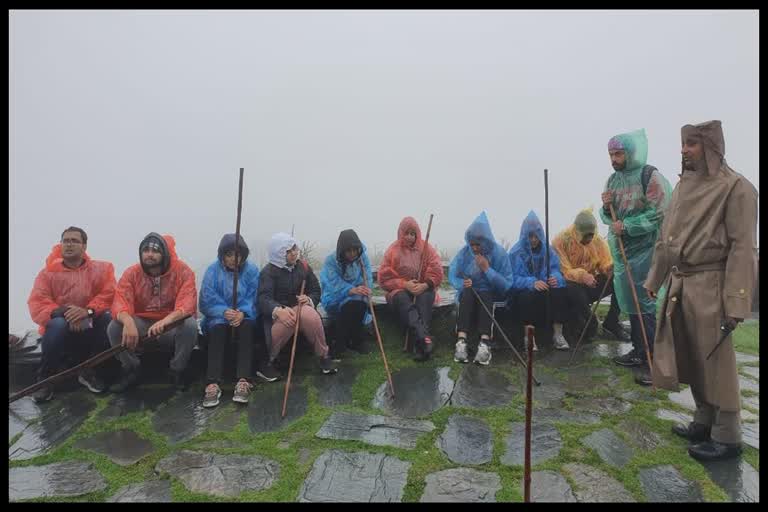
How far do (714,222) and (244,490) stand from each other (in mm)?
3406

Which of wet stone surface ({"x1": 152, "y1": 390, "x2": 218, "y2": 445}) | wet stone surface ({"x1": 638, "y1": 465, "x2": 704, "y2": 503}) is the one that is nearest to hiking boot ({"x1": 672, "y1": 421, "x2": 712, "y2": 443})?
wet stone surface ({"x1": 638, "y1": 465, "x2": 704, "y2": 503})

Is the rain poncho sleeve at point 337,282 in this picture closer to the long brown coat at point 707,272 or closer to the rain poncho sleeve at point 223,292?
the rain poncho sleeve at point 223,292

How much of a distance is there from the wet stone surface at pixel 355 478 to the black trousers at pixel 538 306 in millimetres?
3000

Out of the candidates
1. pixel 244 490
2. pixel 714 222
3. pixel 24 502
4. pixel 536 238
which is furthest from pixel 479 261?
pixel 24 502

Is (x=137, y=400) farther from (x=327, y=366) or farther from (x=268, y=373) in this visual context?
(x=327, y=366)

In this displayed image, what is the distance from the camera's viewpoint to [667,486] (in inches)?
107

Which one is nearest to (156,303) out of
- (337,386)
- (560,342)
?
(337,386)

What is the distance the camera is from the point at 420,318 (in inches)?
205

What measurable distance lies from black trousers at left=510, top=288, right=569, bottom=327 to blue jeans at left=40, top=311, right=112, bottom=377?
4.43 metres

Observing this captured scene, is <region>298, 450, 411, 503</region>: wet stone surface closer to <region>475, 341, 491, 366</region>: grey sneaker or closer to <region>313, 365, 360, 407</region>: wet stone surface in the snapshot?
<region>313, 365, 360, 407</region>: wet stone surface

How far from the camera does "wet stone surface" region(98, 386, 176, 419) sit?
13.0 feet

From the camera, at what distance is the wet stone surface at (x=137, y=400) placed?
396 centimetres

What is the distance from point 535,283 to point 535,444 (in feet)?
8.21

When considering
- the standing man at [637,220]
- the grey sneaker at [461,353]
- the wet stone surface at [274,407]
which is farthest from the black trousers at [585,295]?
the wet stone surface at [274,407]
